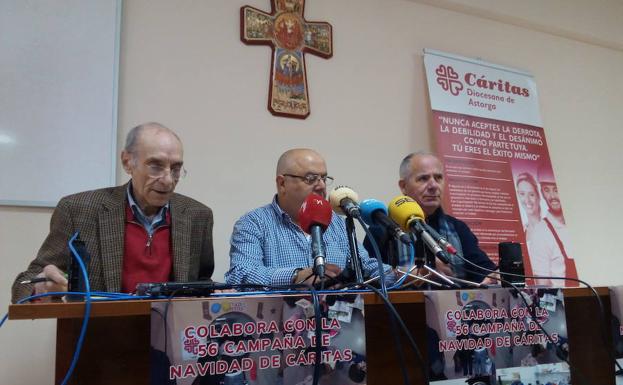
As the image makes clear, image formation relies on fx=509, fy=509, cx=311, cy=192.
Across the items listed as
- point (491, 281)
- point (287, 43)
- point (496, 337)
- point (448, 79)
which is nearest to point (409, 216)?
point (496, 337)

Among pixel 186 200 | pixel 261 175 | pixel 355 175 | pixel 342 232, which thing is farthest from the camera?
pixel 355 175

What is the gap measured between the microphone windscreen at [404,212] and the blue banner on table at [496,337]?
20cm

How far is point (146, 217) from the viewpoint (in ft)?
5.65

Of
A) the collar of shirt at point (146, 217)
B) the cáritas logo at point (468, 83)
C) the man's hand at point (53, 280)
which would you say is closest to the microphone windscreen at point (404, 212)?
the man's hand at point (53, 280)

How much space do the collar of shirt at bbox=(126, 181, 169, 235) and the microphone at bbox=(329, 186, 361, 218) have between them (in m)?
0.76

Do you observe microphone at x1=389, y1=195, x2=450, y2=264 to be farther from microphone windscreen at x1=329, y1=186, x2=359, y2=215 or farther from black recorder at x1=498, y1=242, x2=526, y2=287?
black recorder at x1=498, y1=242, x2=526, y2=287

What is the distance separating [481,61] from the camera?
10.5 feet

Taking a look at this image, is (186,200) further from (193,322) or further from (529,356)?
(529,356)

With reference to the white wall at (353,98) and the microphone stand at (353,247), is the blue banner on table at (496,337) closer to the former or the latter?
the microphone stand at (353,247)

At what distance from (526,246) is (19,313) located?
2.85m

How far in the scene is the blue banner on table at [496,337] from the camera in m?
0.96

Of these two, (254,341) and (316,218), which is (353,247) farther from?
(254,341)

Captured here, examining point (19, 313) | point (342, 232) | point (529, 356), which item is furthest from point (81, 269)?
point (342, 232)

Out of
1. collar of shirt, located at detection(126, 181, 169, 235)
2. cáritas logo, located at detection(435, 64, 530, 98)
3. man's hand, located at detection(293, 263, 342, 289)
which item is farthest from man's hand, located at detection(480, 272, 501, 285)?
cáritas logo, located at detection(435, 64, 530, 98)
